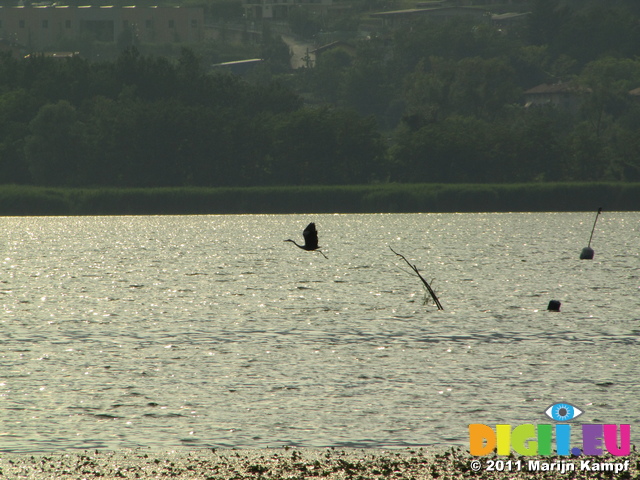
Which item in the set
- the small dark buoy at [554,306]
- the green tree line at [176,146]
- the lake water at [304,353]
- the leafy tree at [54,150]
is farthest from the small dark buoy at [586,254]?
the leafy tree at [54,150]

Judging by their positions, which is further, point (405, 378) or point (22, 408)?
point (405, 378)

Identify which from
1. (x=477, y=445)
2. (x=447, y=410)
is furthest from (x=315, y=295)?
(x=477, y=445)

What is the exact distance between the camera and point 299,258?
12056 centimetres

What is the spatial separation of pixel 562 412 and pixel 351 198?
138337 millimetres

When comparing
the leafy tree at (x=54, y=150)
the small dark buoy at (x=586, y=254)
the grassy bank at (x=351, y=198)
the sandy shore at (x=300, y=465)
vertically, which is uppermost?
the leafy tree at (x=54, y=150)

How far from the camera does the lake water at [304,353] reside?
31.0 metres

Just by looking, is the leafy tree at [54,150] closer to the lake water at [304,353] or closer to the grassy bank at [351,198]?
the grassy bank at [351,198]

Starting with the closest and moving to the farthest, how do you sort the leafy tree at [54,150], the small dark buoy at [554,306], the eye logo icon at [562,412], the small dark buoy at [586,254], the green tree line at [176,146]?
the eye logo icon at [562,412]
the small dark buoy at [554,306]
the small dark buoy at [586,254]
the leafy tree at [54,150]
the green tree line at [176,146]

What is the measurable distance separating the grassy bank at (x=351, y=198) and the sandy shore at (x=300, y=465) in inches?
5503

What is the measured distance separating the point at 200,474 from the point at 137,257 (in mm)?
94816

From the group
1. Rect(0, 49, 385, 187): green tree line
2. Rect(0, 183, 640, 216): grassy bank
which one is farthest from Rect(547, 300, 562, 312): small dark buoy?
Rect(0, 49, 385, 187): green tree line

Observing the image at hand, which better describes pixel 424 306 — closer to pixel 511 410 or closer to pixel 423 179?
pixel 511 410

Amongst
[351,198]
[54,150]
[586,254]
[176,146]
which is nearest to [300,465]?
[586,254]

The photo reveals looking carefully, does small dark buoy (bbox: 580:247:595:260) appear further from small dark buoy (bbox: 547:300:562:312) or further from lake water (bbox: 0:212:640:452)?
small dark buoy (bbox: 547:300:562:312)
